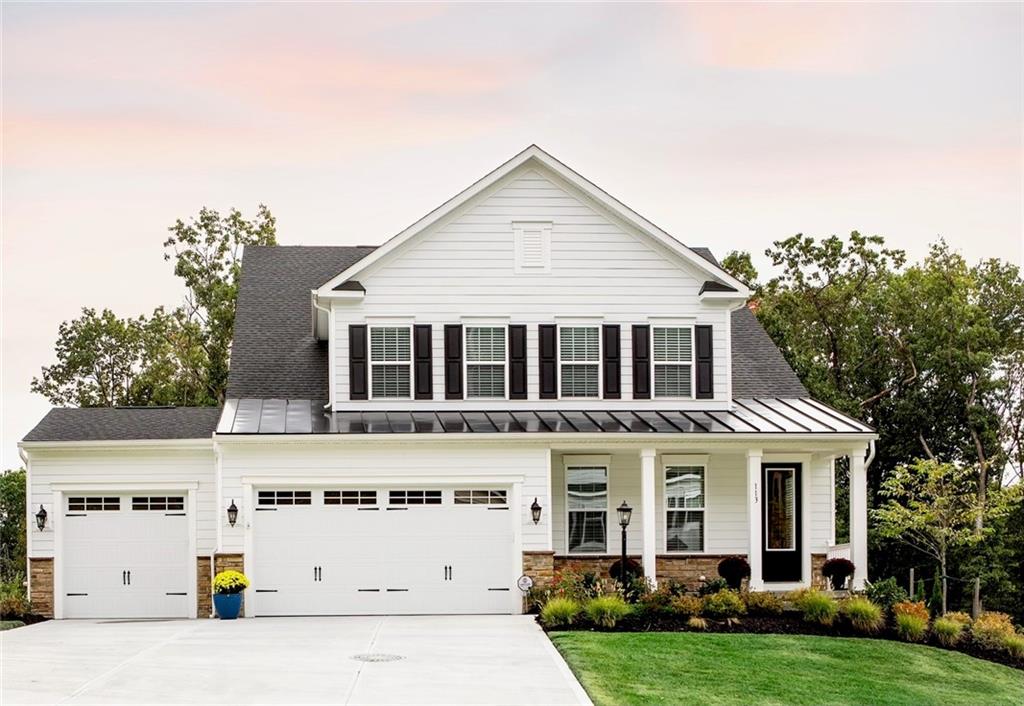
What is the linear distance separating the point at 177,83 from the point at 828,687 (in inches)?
708

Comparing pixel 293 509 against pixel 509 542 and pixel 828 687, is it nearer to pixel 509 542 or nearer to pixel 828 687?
pixel 509 542

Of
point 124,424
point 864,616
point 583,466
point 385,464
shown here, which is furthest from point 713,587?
point 124,424

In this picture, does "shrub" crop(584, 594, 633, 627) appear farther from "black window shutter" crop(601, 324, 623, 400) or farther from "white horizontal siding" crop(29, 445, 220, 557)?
"white horizontal siding" crop(29, 445, 220, 557)

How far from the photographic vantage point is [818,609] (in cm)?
2186

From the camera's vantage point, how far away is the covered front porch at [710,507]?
25.2m

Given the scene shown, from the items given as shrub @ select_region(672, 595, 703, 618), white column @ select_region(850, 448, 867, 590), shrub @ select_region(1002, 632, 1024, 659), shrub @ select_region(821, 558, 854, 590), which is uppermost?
white column @ select_region(850, 448, 867, 590)

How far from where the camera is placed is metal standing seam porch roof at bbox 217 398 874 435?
24.4 meters

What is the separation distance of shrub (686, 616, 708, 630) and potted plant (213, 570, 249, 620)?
25.4ft

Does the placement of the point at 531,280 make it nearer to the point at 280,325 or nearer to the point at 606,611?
the point at 280,325

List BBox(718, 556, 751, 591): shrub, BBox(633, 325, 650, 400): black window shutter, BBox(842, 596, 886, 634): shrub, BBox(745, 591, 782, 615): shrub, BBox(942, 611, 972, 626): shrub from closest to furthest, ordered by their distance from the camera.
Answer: BBox(842, 596, 886, 634): shrub, BBox(745, 591, 782, 615): shrub, BBox(942, 611, 972, 626): shrub, BBox(718, 556, 751, 591): shrub, BBox(633, 325, 650, 400): black window shutter

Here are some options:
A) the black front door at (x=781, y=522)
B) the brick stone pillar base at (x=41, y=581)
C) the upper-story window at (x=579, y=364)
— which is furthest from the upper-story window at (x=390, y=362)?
the black front door at (x=781, y=522)

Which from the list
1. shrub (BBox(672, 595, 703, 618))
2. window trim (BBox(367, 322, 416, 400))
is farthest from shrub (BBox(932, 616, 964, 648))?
window trim (BBox(367, 322, 416, 400))

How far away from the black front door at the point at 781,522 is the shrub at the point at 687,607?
15.3 feet

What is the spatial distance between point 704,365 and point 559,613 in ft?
25.2
